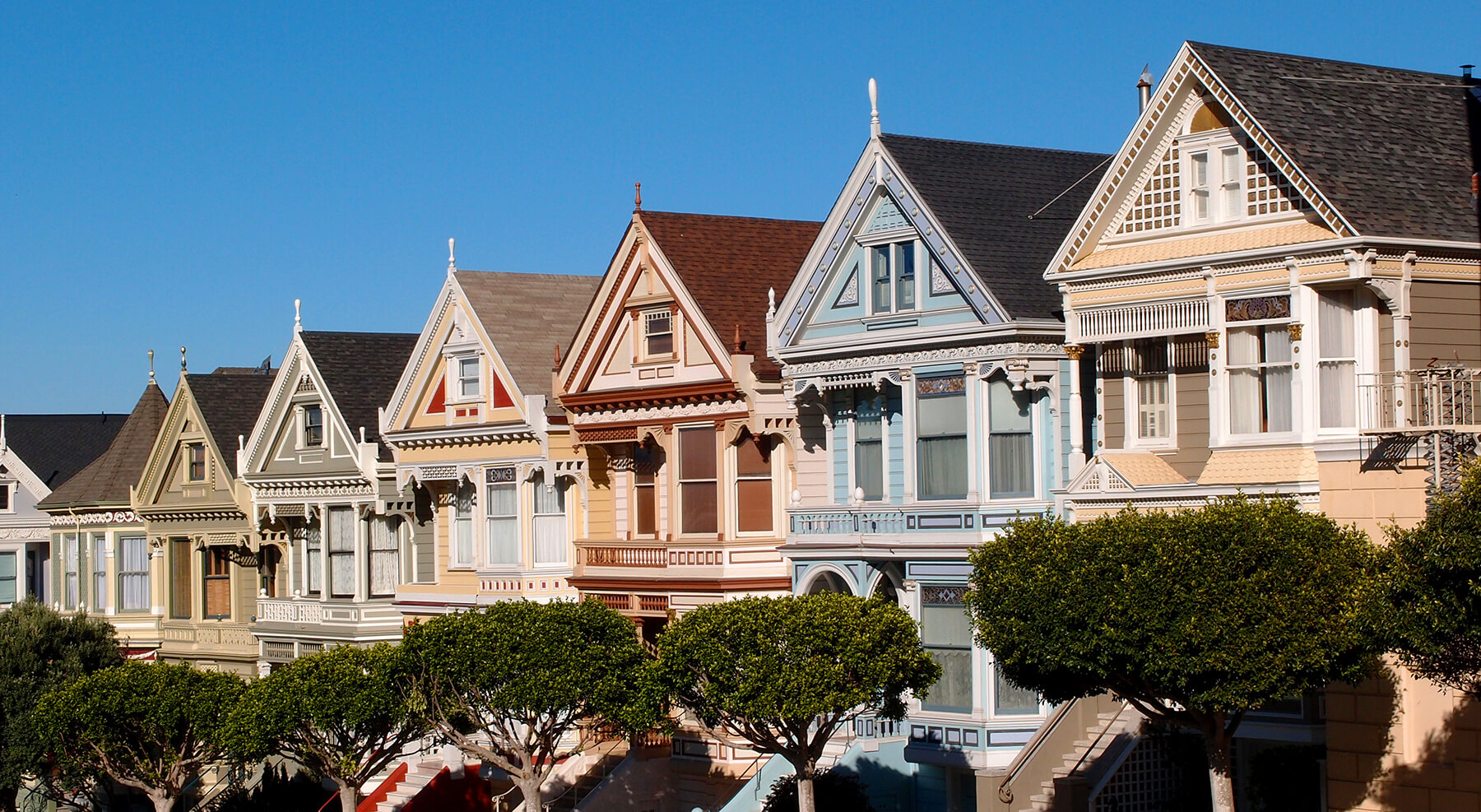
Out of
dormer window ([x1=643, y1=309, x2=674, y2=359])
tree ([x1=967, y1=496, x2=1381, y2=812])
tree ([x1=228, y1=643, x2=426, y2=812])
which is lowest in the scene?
tree ([x1=228, y1=643, x2=426, y2=812])

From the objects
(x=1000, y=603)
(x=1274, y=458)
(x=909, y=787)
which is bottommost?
(x=909, y=787)

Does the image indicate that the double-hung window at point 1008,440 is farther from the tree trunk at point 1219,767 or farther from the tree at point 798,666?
the tree trunk at point 1219,767

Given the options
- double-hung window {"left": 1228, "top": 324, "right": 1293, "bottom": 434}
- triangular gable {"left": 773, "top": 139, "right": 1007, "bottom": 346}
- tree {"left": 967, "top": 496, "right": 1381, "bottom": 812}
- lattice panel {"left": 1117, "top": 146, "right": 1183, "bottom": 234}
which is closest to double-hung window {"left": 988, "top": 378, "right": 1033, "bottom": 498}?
triangular gable {"left": 773, "top": 139, "right": 1007, "bottom": 346}

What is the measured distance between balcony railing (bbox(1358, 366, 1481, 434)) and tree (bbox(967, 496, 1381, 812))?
6.44 feet

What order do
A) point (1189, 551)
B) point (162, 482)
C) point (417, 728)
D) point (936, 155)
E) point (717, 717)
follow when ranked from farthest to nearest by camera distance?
1. point (162, 482)
2. point (417, 728)
3. point (936, 155)
4. point (717, 717)
5. point (1189, 551)

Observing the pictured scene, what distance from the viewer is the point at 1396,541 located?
2406 cm

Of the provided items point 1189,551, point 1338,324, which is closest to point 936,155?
point 1338,324

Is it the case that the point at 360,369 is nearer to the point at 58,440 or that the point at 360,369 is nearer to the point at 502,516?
the point at 502,516

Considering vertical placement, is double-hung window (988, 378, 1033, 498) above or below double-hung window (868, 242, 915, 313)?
below

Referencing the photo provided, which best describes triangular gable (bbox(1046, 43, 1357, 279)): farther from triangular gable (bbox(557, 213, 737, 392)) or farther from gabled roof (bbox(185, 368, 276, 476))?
gabled roof (bbox(185, 368, 276, 476))

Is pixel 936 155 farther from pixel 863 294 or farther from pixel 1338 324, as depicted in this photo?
pixel 1338 324

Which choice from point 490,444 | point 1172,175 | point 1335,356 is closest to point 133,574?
point 490,444

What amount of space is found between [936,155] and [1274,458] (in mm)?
9607

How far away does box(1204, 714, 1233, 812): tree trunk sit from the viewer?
26.6 metres
